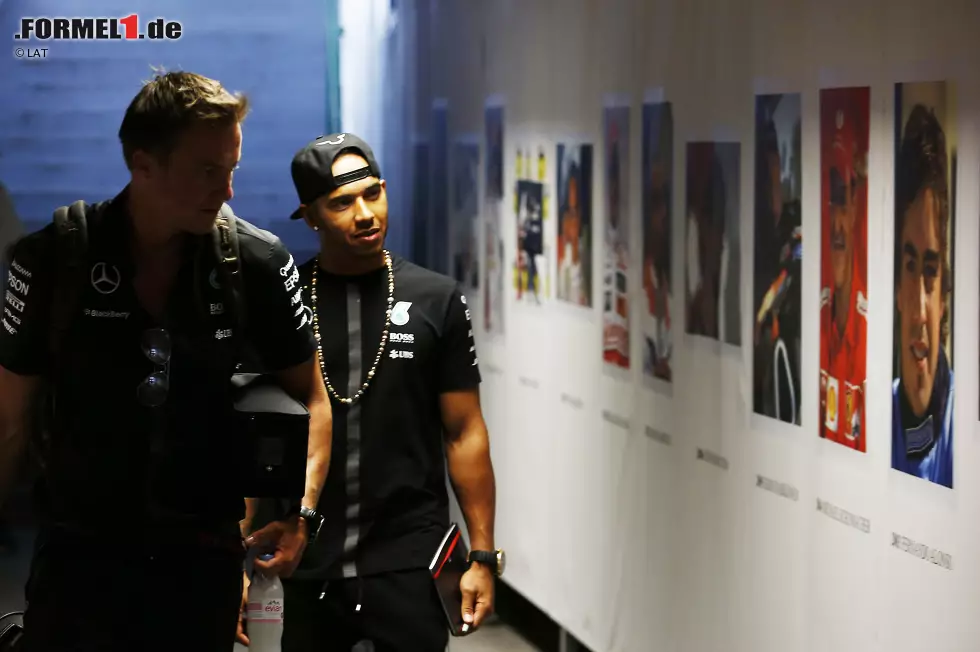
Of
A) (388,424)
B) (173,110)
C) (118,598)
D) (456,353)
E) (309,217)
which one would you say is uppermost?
(173,110)

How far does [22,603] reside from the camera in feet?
22.9

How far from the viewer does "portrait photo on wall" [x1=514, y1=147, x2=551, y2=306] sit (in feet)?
21.0

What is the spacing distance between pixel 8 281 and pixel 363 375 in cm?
140

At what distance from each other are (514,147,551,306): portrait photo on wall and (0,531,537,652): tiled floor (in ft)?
4.87

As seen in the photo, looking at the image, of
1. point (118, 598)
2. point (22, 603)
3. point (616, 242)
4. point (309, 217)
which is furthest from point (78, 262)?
point (22, 603)

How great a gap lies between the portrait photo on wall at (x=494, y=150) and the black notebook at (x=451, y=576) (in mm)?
2684

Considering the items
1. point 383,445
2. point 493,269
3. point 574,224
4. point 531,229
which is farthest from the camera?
point 493,269

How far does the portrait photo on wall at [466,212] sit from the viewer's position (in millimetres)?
7320

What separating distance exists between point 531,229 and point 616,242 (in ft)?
3.20

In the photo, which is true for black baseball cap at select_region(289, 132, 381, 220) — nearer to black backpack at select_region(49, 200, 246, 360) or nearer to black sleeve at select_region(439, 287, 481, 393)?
black sleeve at select_region(439, 287, 481, 393)

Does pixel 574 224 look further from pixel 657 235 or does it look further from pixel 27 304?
pixel 27 304

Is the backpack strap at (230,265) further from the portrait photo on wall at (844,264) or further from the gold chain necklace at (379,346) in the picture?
the portrait photo on wall at (844,264)

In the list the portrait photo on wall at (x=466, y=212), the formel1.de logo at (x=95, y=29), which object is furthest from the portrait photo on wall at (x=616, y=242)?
the formel1.de logo at (x=95, y=29)

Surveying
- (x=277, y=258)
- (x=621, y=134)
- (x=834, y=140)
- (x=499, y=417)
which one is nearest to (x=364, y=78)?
(x=499, y=417)
